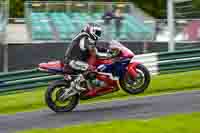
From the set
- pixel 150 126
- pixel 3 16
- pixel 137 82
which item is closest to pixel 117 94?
pixel 137 82

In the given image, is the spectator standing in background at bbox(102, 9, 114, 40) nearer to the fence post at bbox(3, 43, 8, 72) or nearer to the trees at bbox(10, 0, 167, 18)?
the fence post at bbox(3, 43, 8, 72)

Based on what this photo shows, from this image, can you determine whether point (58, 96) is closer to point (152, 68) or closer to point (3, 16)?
point (152, 68)

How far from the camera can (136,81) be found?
11.8m

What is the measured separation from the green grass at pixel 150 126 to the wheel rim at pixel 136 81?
8.32 ft

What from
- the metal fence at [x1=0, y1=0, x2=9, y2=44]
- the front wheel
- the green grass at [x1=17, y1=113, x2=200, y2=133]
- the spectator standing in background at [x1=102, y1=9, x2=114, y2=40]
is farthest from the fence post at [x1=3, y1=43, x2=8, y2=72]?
the green grass at [x1=17, y1=113, x2=200, y2=133]

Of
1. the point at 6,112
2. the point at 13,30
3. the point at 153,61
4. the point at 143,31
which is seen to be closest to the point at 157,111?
the point at 6,112

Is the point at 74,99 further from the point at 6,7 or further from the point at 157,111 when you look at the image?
the point at 6,7

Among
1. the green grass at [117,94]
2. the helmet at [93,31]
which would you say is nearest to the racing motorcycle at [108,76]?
the helmet at [93,31]

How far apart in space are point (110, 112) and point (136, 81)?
49.1 inches

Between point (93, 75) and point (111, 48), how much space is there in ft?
2.01

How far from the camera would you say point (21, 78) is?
55.1 ft

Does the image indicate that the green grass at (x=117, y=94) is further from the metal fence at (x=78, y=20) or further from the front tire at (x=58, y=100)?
the metal fence at (x=78, y=20)

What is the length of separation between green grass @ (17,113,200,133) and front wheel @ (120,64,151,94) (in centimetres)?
253

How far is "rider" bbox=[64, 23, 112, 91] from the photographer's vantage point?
37.6 feet
